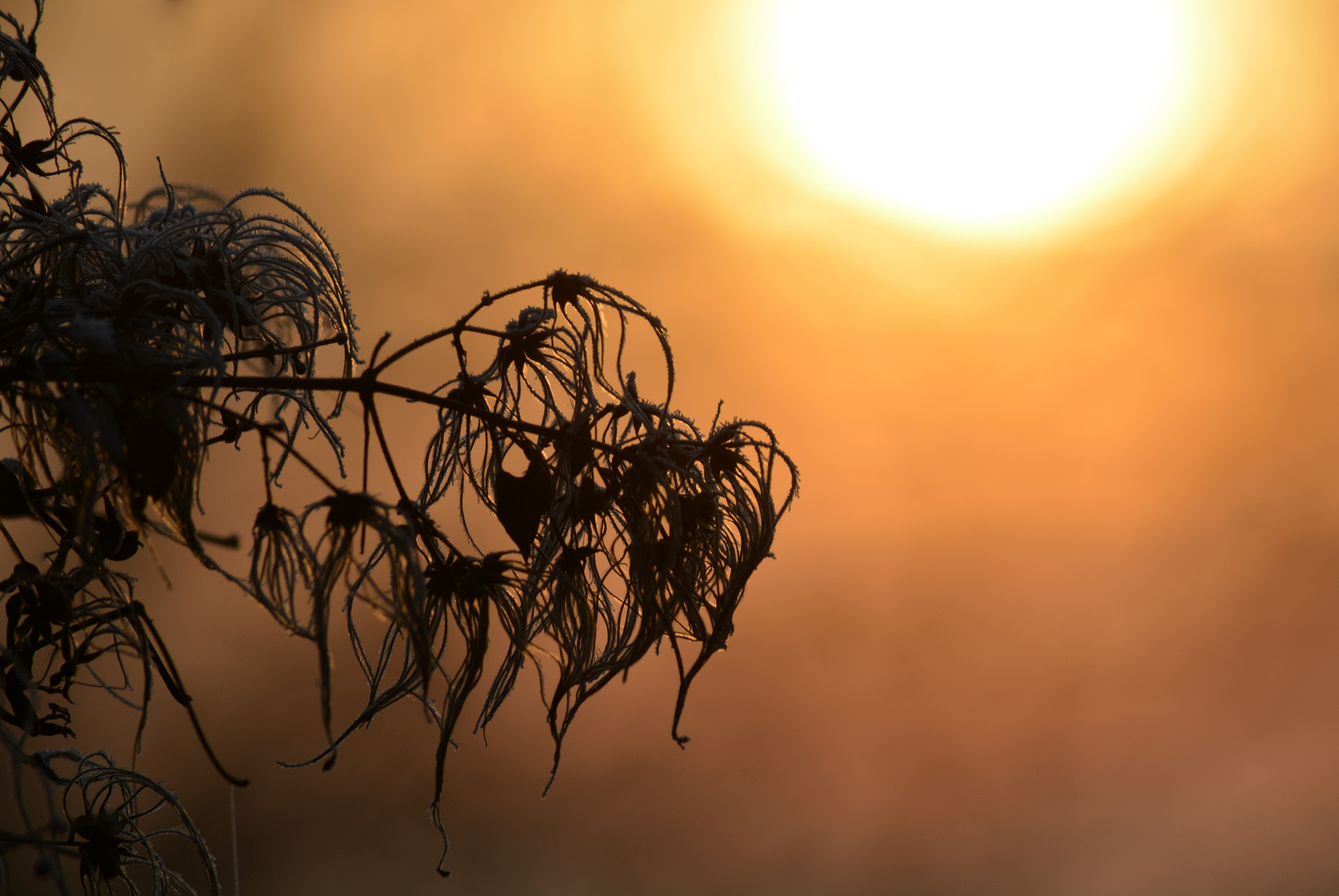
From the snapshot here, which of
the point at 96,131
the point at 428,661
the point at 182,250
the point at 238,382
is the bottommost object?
the point at 428,661

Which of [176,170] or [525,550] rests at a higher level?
[176,170]

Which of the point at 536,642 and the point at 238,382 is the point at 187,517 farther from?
the point at 536,642

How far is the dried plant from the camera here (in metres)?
0.38

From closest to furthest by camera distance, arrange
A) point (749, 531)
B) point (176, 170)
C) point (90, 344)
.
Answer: point (90, 344), point (749, 531), point (176, 170)

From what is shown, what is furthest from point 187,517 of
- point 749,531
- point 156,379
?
point 749,531

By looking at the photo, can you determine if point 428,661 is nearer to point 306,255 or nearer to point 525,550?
point 525,550

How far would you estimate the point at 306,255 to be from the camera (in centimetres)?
54

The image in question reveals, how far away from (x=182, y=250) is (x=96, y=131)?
0.16 metres

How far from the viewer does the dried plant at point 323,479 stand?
38 cm

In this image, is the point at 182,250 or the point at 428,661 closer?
the point at 428,661

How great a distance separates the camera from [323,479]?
14.3 inches

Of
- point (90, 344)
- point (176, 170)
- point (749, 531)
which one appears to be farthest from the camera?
point (176, 170)

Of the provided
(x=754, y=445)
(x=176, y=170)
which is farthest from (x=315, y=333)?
(x=176, y=170)

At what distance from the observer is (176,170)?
1558mm
